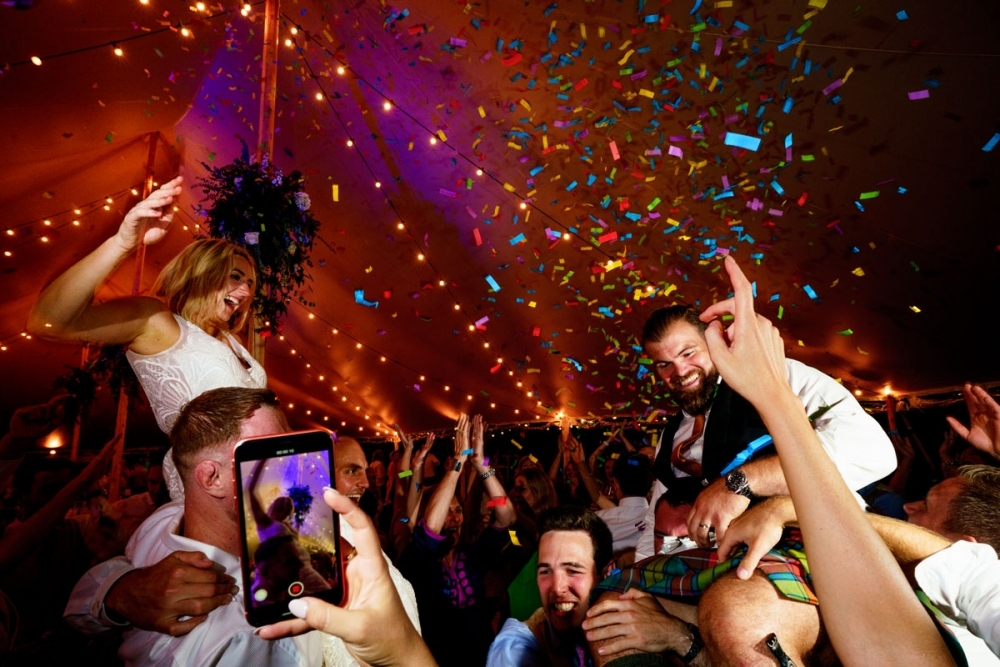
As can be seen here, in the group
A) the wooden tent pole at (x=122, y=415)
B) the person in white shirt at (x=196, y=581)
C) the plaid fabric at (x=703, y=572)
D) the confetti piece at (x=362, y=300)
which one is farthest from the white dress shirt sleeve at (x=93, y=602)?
the confetti piece at (x=362, y=300)

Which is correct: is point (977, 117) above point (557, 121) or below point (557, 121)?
below

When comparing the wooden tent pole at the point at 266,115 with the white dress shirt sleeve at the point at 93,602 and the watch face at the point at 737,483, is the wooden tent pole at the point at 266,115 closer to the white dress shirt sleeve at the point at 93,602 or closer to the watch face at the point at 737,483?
the white dress shirt sleeve at the point at 93,602

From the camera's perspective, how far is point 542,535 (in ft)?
7.75

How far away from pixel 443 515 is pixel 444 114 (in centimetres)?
422

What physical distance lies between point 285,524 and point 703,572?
100cm

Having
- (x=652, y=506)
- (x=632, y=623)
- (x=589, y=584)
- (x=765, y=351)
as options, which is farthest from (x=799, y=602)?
(x=652, y=506)

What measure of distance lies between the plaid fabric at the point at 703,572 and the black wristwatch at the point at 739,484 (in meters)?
0.16

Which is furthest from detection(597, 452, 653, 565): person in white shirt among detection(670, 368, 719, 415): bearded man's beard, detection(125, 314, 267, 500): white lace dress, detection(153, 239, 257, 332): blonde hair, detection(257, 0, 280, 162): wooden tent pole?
detection(257, 0, 280, 162): wooden tent pole

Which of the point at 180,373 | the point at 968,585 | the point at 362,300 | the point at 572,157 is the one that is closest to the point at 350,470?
the point at 180,373

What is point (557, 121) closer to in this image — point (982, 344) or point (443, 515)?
point (443, 515)

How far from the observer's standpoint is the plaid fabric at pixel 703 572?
3.56ft

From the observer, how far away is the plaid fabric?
42.7 inches

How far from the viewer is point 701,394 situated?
2107 mm

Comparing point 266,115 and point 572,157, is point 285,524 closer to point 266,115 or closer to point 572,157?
point 266,115
